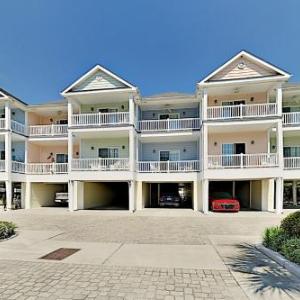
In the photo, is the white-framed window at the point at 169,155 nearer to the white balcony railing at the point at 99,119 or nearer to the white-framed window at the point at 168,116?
the white-framed window at the point at 168,116

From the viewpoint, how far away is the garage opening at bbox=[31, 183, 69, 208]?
2106 cm

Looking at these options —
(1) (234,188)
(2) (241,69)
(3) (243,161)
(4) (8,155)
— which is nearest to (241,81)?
(2) (241,69)

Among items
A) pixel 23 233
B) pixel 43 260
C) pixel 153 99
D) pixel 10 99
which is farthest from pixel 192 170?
pixel 10 99

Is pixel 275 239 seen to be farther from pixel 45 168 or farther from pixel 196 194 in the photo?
pixel 45 168

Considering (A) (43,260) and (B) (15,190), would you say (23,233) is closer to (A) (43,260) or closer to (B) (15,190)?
(A) (43,260)

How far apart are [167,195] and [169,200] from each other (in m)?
0.50

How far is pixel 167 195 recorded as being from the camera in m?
20.1

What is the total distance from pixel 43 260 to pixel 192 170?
43.6 ft

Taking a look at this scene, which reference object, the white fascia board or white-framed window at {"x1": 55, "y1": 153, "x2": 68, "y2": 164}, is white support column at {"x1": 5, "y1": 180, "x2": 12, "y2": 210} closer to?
white-framed window at {"x1": 55, "y1": 153, "x2": 68, "y2": 164}

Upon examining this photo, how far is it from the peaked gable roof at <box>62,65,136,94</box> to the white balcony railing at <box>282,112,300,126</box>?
40.9 feet

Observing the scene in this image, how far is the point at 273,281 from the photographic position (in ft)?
16.5

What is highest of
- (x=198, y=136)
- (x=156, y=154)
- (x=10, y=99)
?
(x=10, y=99)

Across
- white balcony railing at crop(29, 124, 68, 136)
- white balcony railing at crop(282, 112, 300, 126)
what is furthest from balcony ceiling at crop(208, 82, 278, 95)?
white balcony railing at crop(29, 124, 68, 136)

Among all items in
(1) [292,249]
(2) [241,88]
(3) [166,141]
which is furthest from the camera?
(3) [166,141]
